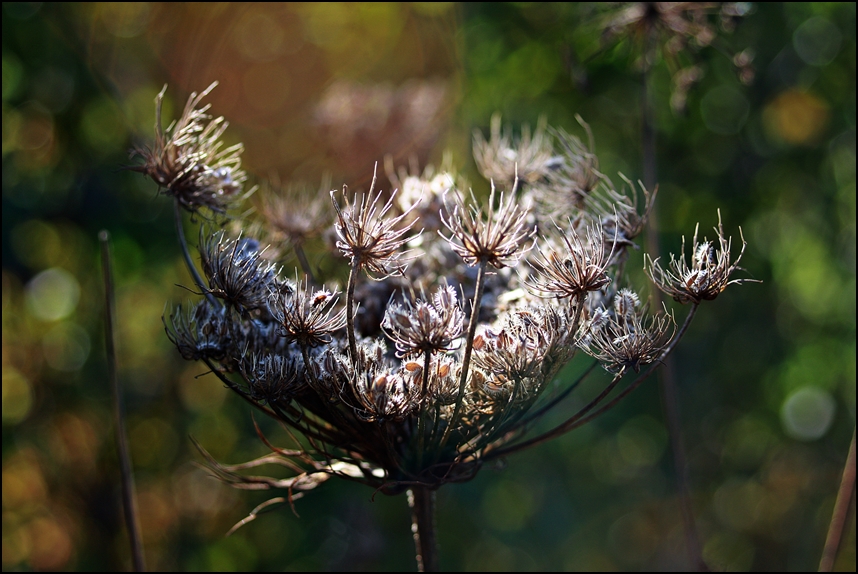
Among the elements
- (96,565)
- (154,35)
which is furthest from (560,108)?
(96,565)

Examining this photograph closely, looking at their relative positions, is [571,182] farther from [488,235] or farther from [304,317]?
[304,317]

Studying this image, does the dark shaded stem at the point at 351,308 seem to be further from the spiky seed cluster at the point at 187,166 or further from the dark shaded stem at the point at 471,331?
the spiky seed cluster at the point at 187,166

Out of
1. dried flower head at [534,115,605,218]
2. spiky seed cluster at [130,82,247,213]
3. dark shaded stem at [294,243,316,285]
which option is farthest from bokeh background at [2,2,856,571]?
spiky seed cluster at [130,82,247,213]

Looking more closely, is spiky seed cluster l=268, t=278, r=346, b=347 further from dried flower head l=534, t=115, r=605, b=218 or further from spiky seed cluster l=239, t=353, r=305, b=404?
dried flower head l=534, t=115, r=605, b=218

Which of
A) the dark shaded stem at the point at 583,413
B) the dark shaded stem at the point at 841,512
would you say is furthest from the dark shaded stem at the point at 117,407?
the dark shaded stem at the point at 841,512

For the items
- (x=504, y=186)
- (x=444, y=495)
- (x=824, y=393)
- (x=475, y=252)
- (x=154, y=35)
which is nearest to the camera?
(x=475, y=252)

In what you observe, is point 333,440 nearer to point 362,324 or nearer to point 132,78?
point 362,324

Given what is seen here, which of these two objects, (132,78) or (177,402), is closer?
(132,78)
